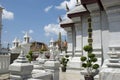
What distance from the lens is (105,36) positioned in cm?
1208

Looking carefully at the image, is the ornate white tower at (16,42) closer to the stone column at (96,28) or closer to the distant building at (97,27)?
the distant building at (97,27)

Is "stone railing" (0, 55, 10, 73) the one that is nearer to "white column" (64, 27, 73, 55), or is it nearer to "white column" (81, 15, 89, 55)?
"white column" (81, 15, 89, 55)

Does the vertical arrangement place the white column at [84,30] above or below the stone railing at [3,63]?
above

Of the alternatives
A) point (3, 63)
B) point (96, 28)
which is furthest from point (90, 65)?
point (3, 63)

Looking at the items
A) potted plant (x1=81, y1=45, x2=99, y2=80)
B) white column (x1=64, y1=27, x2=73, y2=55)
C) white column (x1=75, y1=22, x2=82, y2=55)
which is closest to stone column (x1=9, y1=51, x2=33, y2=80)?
potted plant (x1=81, y1=45, x2=99, y2=80)

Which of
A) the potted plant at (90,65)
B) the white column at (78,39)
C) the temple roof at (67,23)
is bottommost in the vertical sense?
the potted plant at (90,65)

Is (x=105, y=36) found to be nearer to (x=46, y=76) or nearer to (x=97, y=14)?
(x=97, y=14)

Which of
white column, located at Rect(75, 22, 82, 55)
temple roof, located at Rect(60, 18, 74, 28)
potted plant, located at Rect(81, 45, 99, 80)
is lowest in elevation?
potted plant, located at Rect(81, 45, 99, 80)

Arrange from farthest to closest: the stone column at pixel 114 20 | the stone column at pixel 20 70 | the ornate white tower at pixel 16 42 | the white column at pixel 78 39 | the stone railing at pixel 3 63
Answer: the ornate white tower at pixel 16 42, the white column at pixel 78 39, the stone railing at pixel 3 63, the stone column at pixel 114 20, the stone column at pixel 20 70

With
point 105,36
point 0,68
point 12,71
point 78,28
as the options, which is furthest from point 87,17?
point 12,71

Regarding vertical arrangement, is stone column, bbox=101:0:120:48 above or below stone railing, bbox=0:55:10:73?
above

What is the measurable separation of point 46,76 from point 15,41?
86.6 feet

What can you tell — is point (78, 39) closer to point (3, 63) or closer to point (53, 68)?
point (3, 63)

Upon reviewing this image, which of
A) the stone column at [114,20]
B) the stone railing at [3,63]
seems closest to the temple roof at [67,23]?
the stone column at [114,20]
